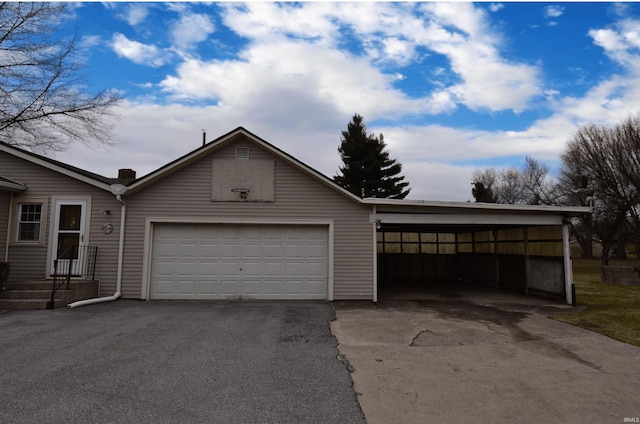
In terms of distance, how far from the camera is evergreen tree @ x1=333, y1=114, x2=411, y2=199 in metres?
37.3

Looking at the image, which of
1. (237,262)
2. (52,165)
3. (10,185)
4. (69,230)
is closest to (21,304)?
(69,230)

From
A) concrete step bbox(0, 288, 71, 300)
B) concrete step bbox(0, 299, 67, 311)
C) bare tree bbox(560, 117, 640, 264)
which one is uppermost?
bare tree bbox(560, 117, 640, 264)

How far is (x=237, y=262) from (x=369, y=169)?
92.9 ft

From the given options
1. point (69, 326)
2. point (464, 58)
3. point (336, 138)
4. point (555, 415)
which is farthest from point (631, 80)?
point (336, 138)

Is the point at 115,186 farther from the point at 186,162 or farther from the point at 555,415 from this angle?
the point at 555,415

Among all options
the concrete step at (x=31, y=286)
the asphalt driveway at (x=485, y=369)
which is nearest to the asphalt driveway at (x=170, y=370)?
the asphalt driveway at (x=485, y=369)

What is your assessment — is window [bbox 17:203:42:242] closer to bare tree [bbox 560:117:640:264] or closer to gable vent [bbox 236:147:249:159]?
gable vent [bbox 236:147:249:159]

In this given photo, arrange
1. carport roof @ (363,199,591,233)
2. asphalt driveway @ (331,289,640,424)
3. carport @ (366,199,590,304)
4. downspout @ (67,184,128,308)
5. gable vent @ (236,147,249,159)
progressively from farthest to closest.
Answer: gable vent @ (236,147,249,159) < carport @ (366,199,590,304) < carport roof @ (363,199,591,233) < downspout @ (67,184,128,308) < asphalt driveway @ (331,289,640,424)

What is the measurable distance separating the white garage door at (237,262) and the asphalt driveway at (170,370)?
8.03 ft

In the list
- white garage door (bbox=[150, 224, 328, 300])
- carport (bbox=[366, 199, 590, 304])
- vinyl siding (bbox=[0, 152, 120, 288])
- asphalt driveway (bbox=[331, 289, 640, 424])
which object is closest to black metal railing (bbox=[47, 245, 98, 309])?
vinyl siding (bbox=[0, 152, 120, 288])

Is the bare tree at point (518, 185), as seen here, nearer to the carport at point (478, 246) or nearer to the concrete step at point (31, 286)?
the carport at point (478, 246)

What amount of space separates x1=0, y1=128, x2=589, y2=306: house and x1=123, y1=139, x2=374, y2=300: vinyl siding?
0.03 meters

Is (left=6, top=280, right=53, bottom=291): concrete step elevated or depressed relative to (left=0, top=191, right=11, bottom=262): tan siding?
depressed

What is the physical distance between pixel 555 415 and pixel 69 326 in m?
7.85
